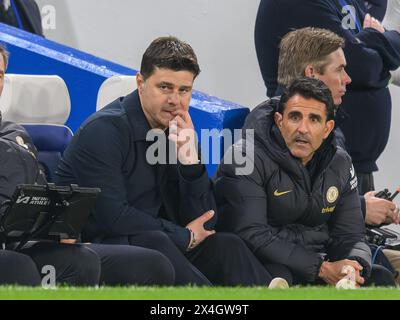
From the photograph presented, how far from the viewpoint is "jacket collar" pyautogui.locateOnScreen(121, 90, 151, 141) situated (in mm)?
6578

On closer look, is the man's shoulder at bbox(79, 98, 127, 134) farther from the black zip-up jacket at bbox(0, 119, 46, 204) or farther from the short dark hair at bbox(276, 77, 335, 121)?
the short dark hair at bbox(276, 77, 335, 121)

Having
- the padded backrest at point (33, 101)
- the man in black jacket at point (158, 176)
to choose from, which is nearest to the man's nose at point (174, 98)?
the man in black jacket at point (158, 176)

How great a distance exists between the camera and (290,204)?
22.1ft

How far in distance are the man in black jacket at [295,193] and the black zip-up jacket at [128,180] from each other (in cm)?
17

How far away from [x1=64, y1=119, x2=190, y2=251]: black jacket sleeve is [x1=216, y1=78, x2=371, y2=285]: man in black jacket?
13.8 inches

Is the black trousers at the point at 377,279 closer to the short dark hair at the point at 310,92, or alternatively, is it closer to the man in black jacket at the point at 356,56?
the short dark hair at the point at 310,92

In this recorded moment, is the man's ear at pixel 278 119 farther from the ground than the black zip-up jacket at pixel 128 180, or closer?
farther from the ground

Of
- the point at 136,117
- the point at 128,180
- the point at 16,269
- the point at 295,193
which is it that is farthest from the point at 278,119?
the point at 16,269

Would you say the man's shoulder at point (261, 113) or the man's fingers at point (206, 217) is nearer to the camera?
the man's fingers at point (206, 217)

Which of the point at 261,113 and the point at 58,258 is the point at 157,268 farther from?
the point at 261,113

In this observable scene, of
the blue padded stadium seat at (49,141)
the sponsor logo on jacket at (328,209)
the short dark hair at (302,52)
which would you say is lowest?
the sponsor logo on jacket at (328,209)

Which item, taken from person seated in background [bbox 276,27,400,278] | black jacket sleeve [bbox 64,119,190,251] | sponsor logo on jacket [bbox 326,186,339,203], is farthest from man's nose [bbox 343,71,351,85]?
black jacket sleeve [bbox 64,119,190,251]

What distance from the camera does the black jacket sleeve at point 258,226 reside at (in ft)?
21.8
